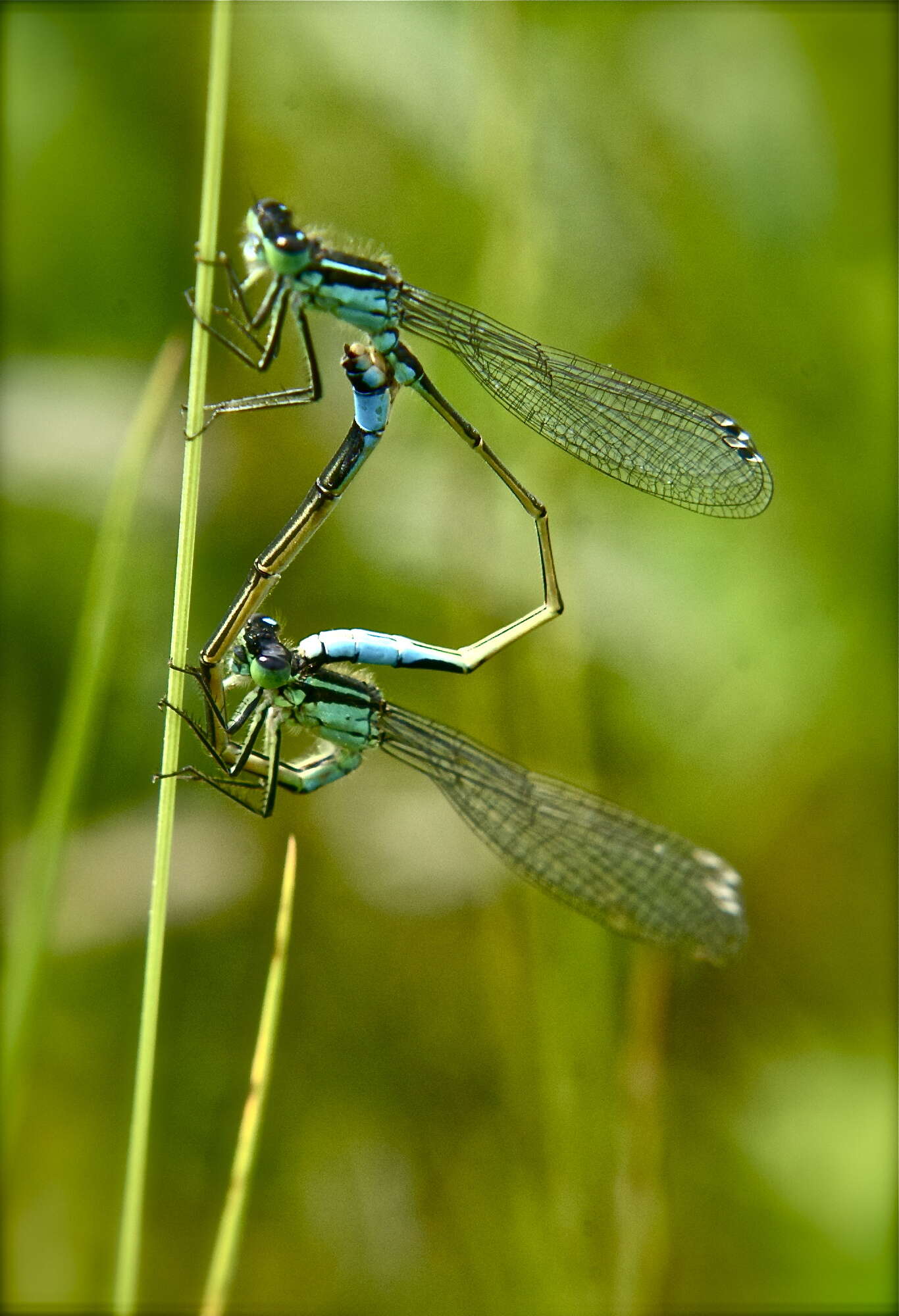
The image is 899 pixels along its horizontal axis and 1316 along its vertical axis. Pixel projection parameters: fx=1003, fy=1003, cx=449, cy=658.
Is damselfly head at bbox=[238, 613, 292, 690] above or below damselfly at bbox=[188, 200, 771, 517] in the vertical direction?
below

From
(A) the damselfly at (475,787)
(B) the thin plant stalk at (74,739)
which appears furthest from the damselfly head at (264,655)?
(B) the thin plant stalk at (74,739)

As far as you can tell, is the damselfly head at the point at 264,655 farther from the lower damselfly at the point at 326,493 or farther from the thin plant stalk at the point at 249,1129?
the thin plant stalk at the point at 249,1129

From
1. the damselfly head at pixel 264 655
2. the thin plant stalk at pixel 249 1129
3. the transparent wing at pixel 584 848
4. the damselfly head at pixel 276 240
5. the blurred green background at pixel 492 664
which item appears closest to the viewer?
the thin plant stalk at pixel 249 1129

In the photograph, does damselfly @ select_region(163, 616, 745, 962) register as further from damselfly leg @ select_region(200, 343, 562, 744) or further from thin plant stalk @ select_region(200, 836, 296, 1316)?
thin plant stalk @ select_region(200, 836, 296, 1316)

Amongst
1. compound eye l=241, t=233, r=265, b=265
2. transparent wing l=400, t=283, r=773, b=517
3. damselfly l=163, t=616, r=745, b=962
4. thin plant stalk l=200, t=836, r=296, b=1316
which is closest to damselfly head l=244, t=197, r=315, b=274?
compound eye l=241, t=233, r=265, b=265

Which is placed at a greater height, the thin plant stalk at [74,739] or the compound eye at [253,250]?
the compound eye at [253,250]

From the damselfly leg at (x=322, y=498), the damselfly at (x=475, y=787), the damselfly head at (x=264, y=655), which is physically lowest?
the damselfly at (x=475, y=787)

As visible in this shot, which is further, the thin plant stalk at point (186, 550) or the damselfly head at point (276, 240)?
the damselfly head at point (276, 240)

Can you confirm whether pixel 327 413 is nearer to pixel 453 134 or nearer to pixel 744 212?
pixel 453 134

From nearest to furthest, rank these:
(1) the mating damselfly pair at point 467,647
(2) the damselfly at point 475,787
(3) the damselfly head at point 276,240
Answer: (3) the damselfly head at point 276,240, (1) the mating damselfly pair at point 467,647, (2) the damselfly at point 475,787
